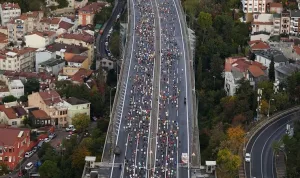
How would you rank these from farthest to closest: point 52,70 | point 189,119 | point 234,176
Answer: point 52,70
point 189,119
point 234,176

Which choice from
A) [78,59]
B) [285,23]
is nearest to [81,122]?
[78,59]

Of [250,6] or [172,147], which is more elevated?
[250,6]

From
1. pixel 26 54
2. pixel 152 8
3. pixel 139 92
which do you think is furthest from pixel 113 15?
pixel 139 92

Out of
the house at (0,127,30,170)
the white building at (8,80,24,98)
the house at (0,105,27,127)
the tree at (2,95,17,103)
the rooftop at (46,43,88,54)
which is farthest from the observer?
the rooftop at (46,43,88,54)

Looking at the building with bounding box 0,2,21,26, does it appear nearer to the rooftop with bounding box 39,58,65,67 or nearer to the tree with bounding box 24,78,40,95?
the rooftop with bounding box 39,58,65,67

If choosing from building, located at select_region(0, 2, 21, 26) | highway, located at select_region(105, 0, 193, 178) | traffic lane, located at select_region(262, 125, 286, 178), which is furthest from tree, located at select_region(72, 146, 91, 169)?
building, located at select_region(0, 2, 21, 26)

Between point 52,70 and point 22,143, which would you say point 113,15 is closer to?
point 52,70
